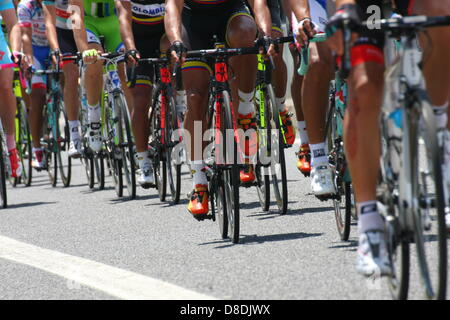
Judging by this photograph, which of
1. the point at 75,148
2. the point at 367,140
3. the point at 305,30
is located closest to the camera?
the point at 367,140

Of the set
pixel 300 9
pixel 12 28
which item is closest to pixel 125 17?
pixel 12 28

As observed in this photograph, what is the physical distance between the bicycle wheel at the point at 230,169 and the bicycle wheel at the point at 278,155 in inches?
42.2

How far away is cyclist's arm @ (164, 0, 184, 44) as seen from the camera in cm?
671

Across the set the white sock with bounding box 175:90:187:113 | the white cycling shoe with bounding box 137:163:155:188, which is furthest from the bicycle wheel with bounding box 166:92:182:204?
the white sock with bounding box 175:90:187:113

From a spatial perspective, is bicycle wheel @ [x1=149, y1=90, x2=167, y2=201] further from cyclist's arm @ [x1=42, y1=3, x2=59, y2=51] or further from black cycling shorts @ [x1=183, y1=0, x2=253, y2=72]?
cyclist's arm @ [x1=42, y1=3, x2=59, y2=51]

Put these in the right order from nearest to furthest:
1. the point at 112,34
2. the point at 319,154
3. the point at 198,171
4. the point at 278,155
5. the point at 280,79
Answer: the point at 319,154
the point at 198,171
the point at 278,155
the point at 280,79
the point at 112,34

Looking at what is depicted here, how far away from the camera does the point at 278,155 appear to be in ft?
25.4

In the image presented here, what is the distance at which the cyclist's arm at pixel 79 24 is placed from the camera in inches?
390

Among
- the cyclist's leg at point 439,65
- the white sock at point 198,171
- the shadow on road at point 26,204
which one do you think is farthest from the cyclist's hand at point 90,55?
the cyclist's leg at point 439,65

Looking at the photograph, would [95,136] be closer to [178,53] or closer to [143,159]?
[143,159]

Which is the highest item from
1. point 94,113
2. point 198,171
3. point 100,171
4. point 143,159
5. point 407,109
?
point 407,109

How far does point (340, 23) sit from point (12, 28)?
6.30 metres

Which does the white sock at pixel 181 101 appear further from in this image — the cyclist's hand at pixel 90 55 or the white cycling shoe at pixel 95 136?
the white cycling shoe at pixel 95 136

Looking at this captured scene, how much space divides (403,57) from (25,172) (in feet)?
29.1
